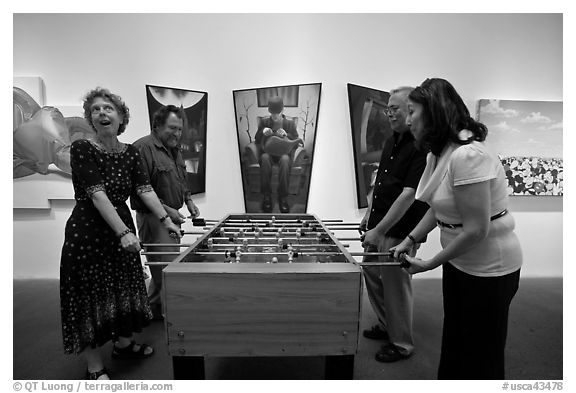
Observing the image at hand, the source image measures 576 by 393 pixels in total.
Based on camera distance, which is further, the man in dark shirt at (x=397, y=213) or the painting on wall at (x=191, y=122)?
the painting on wall at (x=191, y=122)

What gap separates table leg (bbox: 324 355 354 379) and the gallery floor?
0.58m

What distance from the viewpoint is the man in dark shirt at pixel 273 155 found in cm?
330

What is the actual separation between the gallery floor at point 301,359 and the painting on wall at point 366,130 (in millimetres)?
1275

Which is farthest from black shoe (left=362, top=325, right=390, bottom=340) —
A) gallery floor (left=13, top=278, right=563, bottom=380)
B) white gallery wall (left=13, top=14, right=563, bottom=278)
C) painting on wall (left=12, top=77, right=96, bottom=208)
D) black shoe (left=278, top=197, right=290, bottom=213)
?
painting on wall (left=12, top=77, right=96, bottom=208)

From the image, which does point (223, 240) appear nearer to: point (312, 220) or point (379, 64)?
point (312, 220)

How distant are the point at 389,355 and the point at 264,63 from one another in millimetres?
2908

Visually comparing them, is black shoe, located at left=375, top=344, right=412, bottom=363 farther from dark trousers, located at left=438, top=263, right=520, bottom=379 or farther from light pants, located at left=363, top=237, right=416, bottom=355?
dark trousers, located at left=438, top=263, right=520, bottom=379

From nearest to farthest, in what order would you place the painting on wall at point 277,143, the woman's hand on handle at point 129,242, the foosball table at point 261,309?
the foosball table at point 261,309 < the woman's hand on handle at point 129,242 < the painting on wall at point 277,143

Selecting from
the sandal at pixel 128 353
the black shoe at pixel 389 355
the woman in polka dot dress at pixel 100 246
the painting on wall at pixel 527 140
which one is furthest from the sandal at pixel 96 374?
the painting on wall at pixel 527 140

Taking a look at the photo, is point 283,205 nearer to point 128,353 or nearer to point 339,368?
point 128,353

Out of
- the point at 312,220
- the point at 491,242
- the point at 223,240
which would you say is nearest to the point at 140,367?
the point at 223,240

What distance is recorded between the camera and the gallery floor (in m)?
1.96

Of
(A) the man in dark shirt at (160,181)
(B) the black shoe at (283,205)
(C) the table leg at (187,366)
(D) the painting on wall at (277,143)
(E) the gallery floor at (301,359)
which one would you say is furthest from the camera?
(B) the black shoe at (283,205)

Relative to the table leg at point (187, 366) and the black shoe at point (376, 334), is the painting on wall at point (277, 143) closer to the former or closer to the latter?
the black shoe at point (376, 334)
